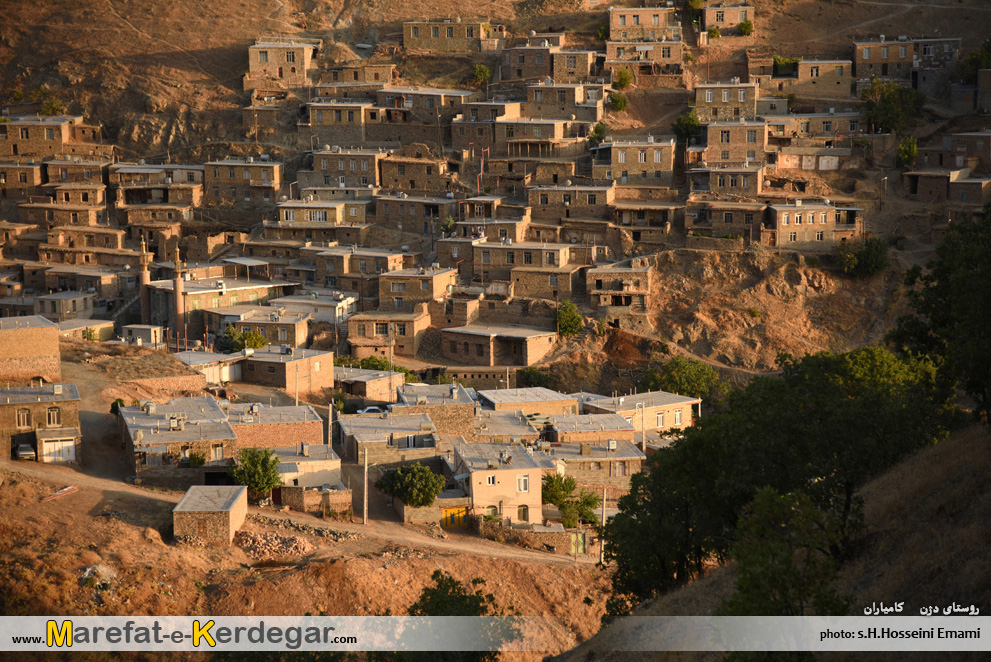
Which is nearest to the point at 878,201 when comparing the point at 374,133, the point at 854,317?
the point at 854,317

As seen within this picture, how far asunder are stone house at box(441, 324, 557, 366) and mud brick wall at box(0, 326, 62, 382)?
17055 mm

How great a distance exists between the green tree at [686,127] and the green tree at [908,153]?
8.41 meters

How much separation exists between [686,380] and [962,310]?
26379 mm

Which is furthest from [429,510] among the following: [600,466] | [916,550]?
[916,550]

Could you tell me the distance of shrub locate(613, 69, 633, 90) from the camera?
6266 cm

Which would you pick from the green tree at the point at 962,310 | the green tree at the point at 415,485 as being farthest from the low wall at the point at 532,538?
the green tree at the point at 962,310

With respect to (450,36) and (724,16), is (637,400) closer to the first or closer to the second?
(724,16)

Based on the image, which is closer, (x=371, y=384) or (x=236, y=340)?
(x=371, y=384)

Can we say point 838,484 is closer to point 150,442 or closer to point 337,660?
point 337,660

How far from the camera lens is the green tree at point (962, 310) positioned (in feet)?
71.0

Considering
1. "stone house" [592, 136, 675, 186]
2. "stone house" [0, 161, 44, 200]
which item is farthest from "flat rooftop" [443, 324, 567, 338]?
"stone house" [0, 161, 44, 200]

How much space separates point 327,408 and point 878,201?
25.2 m

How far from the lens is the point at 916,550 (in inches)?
722

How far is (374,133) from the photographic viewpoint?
208 ft
